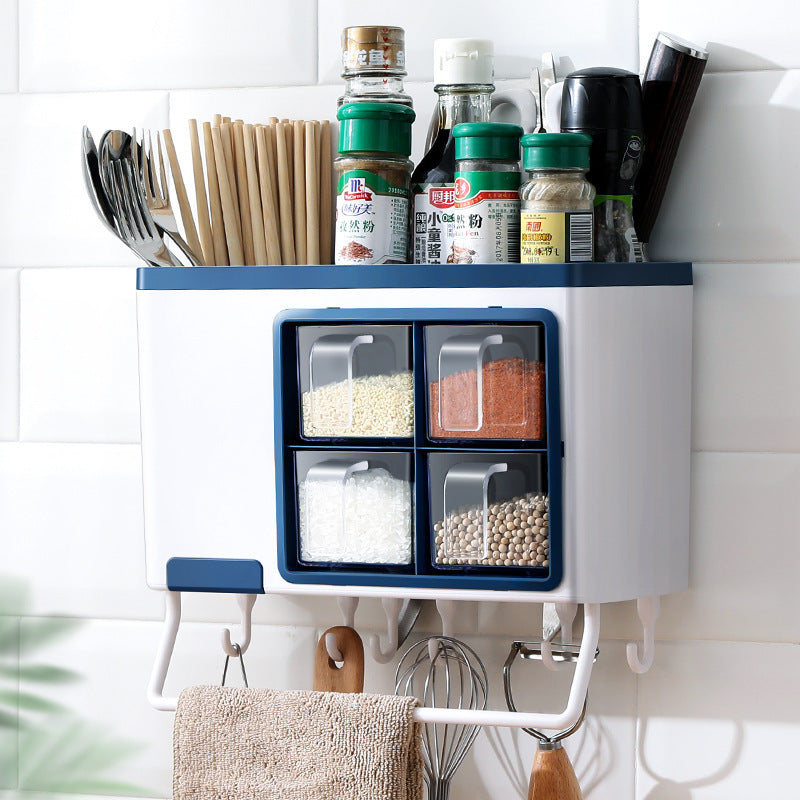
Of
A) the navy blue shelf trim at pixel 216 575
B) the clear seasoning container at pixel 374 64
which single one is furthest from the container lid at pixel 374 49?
the navy blue shelf trim at pixel 216 575

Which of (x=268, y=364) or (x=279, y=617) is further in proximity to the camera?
(x=279, y=617)

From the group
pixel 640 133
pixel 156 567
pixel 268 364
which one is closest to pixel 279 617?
pixel 156 567

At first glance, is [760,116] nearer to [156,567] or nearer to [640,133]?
[640,133]

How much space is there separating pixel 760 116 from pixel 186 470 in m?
0.59

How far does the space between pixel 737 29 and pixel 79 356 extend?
2.26 feet

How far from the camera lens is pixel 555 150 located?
0.82 meters

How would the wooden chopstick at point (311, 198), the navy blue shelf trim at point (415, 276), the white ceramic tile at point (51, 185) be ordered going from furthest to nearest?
1. the white ceramic tile at point (51, 185)
2. the wooden chopstick at point (311, 198)
3. the navy blue shelf trim at point (415, 276)

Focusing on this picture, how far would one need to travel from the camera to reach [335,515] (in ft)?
2.85

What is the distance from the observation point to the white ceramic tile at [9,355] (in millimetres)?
1059

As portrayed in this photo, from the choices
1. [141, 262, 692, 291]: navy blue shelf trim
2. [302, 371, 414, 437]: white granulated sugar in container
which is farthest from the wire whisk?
[141, 262, 692, 291]: navy blue shelf trim

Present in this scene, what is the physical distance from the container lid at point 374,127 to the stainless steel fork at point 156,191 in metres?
0.17

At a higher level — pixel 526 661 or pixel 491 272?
pixel 491 272

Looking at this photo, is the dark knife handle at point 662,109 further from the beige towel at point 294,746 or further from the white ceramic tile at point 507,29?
the beige towel at point 294,746

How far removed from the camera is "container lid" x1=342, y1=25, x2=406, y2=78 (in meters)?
0.88
